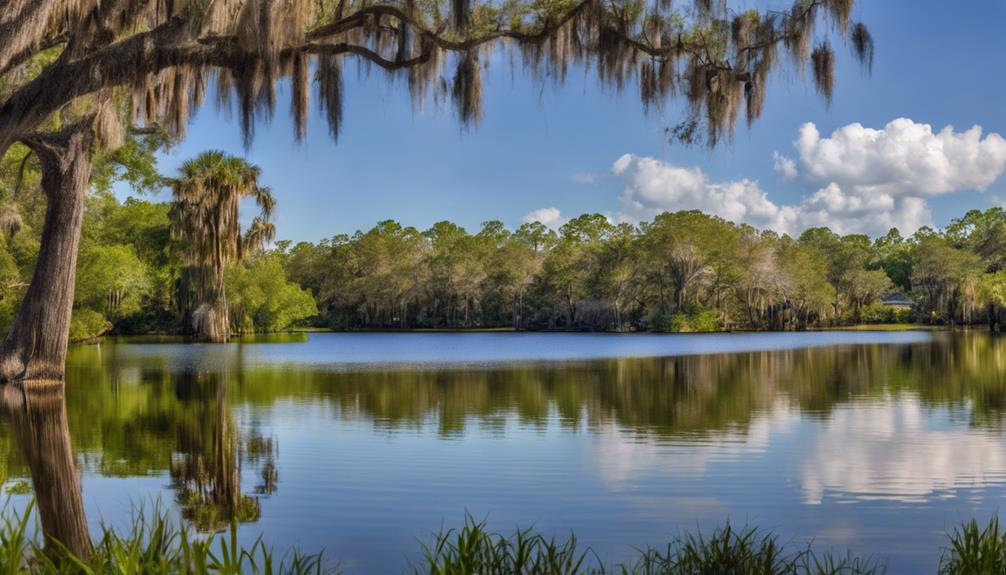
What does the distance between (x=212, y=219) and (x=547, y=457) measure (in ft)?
120

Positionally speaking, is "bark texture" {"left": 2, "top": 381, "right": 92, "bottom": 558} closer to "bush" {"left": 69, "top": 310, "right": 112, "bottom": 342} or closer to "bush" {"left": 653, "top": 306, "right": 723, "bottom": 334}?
"bush" {"left": 69, "top": 310, "right": 112, "bottom": 342}

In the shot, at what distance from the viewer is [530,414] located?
14055 millimetres

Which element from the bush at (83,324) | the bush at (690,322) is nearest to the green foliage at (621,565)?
the bush at (83,324)

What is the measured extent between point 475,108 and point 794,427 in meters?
6.09

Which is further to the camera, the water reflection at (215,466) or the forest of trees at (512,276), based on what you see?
the forest of trees at (512,276)

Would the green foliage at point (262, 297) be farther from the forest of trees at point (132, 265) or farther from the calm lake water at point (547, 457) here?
the calm lake water at point (547, 457)

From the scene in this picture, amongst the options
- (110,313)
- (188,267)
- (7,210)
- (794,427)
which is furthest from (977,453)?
(110,313)

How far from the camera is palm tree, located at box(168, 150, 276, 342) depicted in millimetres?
42812

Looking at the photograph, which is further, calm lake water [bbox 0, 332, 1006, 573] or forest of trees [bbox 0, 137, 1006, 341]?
forest of trees [bbox 0, 137, 1006, 341]

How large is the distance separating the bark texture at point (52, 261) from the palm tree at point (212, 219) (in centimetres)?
2657

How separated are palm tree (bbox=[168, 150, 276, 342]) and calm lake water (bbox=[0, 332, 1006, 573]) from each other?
2332cm

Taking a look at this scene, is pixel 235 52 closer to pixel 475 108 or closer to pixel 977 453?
pixel 475 108

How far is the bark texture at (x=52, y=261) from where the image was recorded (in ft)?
54.5

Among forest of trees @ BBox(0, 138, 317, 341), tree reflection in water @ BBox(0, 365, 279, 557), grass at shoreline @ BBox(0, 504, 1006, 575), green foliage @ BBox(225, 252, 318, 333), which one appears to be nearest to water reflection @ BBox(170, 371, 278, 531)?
tree reflection in water @ BBox(0, 365, 279, 557)
